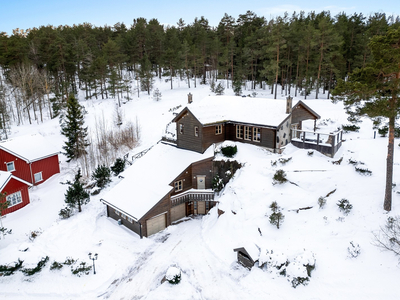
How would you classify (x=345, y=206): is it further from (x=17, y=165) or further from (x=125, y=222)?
(x=17, y=165)

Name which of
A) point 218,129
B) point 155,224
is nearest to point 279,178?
point 218,129

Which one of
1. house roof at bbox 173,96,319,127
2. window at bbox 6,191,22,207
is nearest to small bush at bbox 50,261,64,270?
window at bbox 6,191,22,207

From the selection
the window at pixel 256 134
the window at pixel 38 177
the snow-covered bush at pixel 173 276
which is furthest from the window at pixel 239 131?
the window at pixel 38 177

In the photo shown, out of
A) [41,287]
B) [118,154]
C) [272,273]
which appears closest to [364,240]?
[272,273]

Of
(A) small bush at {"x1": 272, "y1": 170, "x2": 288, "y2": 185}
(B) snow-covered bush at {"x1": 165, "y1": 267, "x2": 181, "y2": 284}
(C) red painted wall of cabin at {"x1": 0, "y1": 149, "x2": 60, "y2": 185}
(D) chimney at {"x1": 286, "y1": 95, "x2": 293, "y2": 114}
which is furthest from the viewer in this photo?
(C) red painted wall of cabin at {"x1": 0, "y1": 149, "x2": 60, "y2": 185}

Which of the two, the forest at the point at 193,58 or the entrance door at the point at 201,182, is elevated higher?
the forest at the point at 193,58

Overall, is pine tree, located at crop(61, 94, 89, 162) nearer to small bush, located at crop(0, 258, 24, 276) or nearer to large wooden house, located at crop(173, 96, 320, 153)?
large wooden house, located at crop(173, 96, 320, 153)

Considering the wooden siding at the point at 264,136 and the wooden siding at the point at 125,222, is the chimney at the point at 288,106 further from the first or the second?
the wooden siding at the point at 125,222
